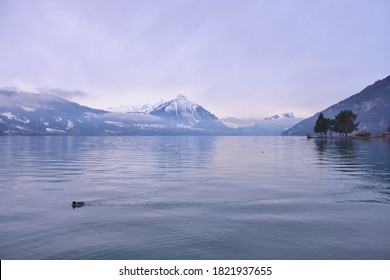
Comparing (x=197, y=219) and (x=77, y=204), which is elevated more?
(x=77, y=204)

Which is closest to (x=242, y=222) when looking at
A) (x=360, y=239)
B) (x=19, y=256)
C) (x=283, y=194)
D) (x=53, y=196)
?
(x=360, y=239)

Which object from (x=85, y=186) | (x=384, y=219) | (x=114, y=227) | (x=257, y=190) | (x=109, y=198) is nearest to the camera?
(x=114, y=227)

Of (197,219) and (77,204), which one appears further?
(77,204)

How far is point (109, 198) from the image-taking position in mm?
36375

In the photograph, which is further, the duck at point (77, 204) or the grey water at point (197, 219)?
the duck at point (77, 204)

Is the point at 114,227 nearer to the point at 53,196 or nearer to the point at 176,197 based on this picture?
the point at 176,197

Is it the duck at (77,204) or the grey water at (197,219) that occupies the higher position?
the duck at (77,204)

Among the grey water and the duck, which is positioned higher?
the duck

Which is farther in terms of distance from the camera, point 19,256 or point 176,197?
point 176,197

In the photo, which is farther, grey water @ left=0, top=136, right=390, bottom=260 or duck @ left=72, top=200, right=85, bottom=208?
duck @ left=72, top=200, right=85, bottom=208

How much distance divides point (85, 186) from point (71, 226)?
19.4m
